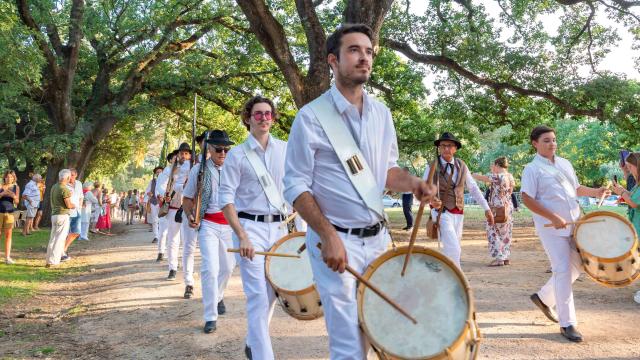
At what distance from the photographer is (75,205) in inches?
484

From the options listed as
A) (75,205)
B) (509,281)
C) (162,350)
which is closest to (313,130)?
(162,350)

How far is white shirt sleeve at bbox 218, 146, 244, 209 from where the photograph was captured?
4.96 m

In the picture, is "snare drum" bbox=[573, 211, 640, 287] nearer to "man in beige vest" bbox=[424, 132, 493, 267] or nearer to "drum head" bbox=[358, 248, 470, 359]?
"man in beige vest" bbox=[424, 132, 493, 267]

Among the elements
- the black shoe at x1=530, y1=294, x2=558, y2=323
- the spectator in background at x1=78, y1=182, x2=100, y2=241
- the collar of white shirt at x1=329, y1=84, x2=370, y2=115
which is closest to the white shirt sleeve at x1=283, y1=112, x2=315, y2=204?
the collar of white shirt at x1=329, y1=84, x2=370, y2=115

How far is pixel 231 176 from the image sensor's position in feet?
16.4

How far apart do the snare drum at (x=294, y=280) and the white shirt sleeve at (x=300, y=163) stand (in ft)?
3.33

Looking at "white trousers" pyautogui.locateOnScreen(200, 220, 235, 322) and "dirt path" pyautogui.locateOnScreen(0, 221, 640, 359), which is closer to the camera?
"dirt path" pyautogui.locateOnScreen(0, 221, 640, 359)

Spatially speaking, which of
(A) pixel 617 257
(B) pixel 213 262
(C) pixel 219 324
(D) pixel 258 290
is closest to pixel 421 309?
(D) pixel 258 290

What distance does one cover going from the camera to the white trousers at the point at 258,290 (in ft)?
14.8

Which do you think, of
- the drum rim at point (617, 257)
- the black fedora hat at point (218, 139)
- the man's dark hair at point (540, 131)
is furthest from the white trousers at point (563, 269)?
the black fedora hat at point (218, 139)

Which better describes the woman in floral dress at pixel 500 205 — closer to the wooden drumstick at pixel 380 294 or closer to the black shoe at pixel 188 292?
the black shoe at pixel 188 292

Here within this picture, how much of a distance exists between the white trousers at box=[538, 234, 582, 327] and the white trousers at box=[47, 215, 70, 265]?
1011 cm

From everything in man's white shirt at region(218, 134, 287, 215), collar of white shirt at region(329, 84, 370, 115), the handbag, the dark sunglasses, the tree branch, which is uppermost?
the tree branch

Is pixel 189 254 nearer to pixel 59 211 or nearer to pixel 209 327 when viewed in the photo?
pixel 209 327
